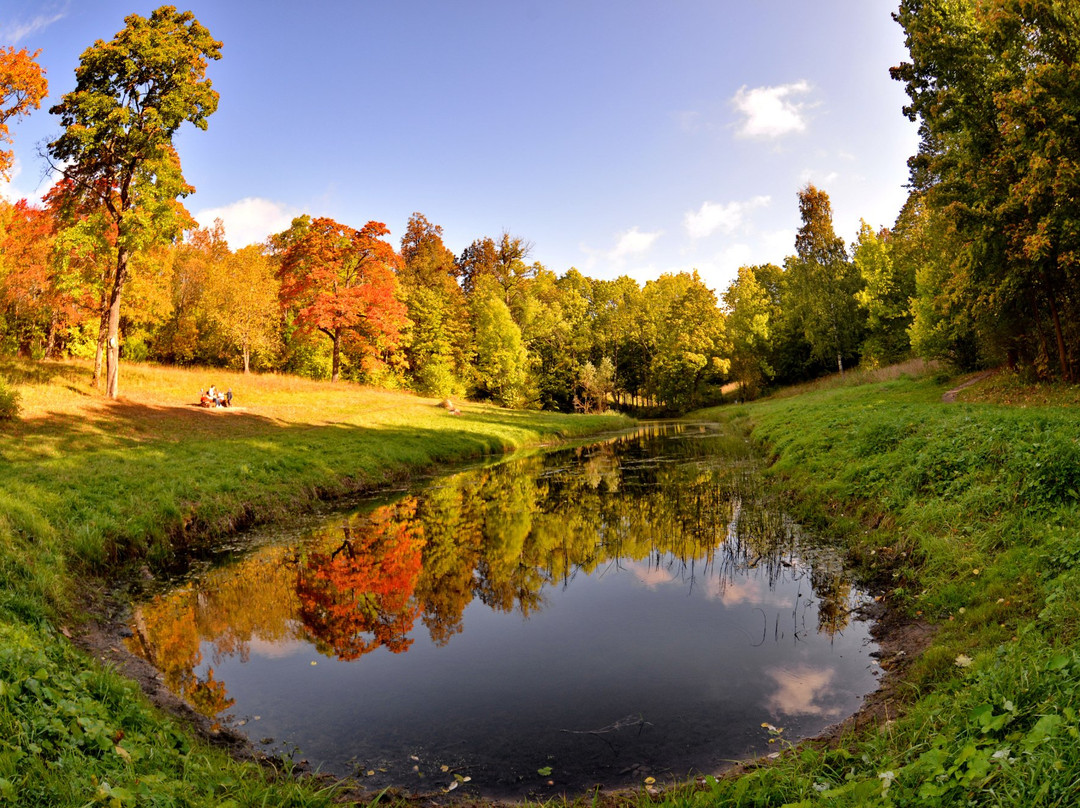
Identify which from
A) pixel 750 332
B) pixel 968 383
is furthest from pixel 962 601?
pixel 750 332

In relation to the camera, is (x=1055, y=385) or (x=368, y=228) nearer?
(x=1055, y=385)

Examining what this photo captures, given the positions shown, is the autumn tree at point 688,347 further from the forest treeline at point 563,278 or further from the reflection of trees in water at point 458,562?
the reflection of trees in water at point 458,562

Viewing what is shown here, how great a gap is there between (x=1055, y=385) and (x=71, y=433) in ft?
105

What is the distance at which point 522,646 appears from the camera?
8.48 meters

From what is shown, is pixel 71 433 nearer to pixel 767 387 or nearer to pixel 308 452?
pixel 308 452

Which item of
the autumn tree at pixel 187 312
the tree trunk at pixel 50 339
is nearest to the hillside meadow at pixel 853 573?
the tree trunk at pixel 50 339

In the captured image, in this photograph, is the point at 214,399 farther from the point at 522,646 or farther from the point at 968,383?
the point at 968,383

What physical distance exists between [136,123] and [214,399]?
11.7m

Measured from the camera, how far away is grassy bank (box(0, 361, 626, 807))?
4.38 metres

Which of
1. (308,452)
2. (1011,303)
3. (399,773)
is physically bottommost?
(399,773)

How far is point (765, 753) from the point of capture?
5.68m

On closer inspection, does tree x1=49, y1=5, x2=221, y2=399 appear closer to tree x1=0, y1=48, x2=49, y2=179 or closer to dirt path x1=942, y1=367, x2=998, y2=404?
tree x1=0, y1=48, x2=49, y2=179

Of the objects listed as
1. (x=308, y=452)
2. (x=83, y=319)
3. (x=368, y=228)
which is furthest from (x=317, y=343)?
(x=308, y=452)

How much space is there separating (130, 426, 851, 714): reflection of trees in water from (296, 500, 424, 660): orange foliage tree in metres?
0.03
